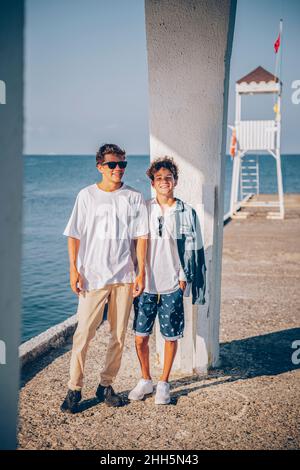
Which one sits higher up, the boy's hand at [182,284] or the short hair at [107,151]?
the short hair at [107,151]

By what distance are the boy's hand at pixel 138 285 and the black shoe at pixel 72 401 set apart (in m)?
0.99

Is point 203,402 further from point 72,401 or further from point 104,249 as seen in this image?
point 104,249

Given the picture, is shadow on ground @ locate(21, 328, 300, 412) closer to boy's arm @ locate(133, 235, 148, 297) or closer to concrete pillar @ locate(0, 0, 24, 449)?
boy's arm @ locate(133, 235, 148, 297)

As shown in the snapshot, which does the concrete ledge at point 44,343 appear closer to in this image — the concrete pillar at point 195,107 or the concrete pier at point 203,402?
the concrete pier at point 203,402

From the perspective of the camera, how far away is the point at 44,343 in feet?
18.4

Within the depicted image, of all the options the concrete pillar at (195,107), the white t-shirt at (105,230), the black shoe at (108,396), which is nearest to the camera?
the white t-shirt at (105,230)

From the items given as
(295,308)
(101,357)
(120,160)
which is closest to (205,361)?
(101,357)

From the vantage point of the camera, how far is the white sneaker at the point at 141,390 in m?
4.45

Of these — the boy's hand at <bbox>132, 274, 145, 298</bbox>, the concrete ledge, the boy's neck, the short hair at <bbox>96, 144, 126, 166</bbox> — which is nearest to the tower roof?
the concrete ledge

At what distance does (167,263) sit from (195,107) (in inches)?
61.3

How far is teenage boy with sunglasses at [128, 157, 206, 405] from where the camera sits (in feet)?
14.2

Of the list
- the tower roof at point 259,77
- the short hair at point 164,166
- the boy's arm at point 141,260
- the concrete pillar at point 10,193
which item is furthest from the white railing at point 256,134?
the concrete pillar at point 10,193

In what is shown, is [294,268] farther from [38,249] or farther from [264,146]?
[38,249]

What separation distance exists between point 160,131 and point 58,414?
2.81 metres
